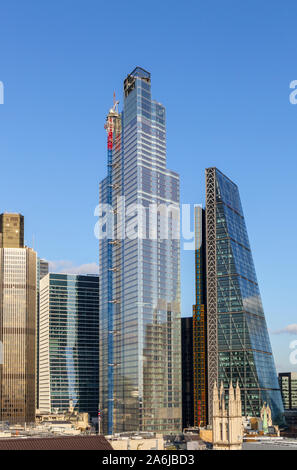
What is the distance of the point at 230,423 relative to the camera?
17438cm

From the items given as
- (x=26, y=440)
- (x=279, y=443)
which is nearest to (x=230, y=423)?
(x=279, y=443)
